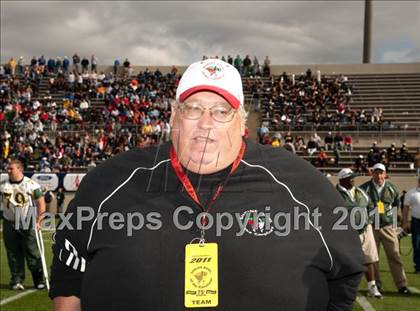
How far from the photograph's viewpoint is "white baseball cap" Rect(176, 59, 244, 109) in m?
2.29

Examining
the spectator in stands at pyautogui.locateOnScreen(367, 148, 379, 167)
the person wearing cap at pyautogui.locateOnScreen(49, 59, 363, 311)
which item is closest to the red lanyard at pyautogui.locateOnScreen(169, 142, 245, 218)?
the person wearing cap at pyautogui.locateOnScreen(49, 59, 363, 311)

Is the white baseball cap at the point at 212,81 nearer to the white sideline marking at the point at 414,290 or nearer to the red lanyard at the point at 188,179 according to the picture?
the red lanyard at the point at 188,179

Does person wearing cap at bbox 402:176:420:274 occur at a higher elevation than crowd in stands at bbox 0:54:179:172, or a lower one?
lower

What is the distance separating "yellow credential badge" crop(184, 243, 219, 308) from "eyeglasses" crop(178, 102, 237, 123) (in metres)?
0.51

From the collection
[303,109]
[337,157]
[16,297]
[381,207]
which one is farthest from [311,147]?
[16,297]

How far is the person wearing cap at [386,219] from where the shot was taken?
8.99m

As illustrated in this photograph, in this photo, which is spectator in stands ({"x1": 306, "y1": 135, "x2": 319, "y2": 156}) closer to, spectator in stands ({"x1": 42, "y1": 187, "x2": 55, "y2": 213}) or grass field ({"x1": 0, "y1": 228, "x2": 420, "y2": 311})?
spectator in stands ({"x1": 42, "y1": 187, "x2": 55, "y2": 213})

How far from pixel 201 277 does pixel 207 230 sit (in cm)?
17

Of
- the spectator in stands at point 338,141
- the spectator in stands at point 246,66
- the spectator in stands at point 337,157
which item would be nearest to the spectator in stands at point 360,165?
the spectator in stands at point 337,157

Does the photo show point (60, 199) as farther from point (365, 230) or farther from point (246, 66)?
point (246, 66)

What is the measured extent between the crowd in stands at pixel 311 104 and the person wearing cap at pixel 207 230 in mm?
25943

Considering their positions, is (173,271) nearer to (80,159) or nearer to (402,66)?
(80,159)

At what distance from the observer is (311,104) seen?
111ft

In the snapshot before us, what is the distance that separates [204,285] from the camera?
2088mm
